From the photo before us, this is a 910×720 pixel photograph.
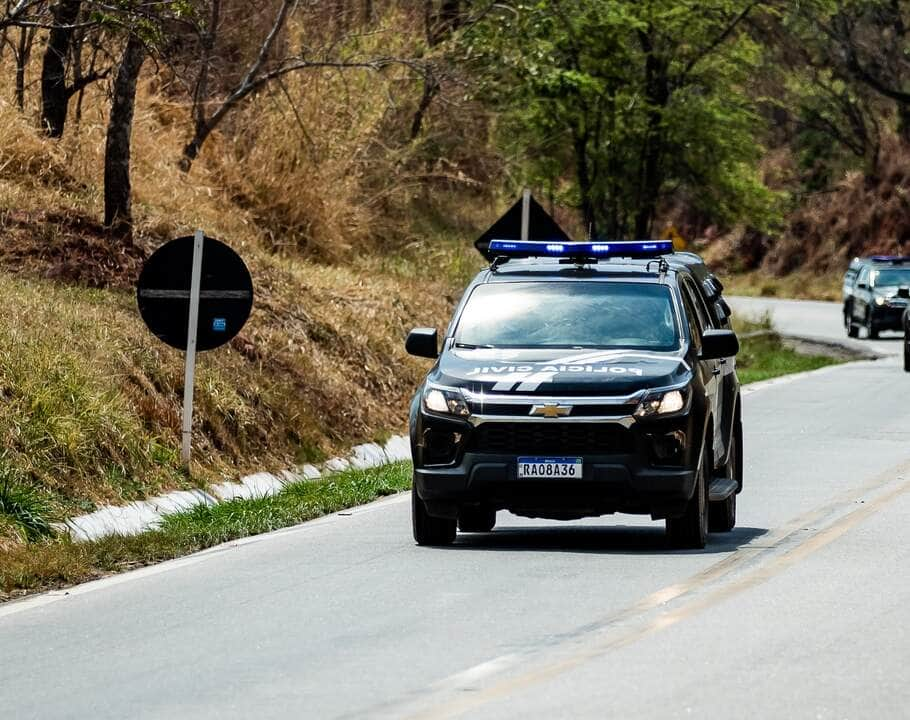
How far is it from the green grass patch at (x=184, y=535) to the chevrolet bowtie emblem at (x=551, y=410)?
2.59m

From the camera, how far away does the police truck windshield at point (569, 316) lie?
13.7m

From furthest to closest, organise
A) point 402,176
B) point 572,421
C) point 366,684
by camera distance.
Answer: point 402,176 < point 572,421 < point 366,684

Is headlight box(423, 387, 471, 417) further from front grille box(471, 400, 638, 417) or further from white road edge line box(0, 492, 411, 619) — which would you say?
white road edge line box(0, 492, 411, 619)

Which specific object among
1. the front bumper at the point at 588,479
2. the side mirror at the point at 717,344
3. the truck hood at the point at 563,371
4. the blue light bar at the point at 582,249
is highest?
the blue light bar at the point at 582,249

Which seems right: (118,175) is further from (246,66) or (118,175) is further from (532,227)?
(246,66)

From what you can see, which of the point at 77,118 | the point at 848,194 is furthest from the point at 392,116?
the point at 848,194

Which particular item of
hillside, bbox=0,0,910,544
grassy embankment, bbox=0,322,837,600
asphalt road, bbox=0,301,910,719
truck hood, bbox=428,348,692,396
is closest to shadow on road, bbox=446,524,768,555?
asphalt road, bbox=0,301,910,719

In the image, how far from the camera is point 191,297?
1730 cm

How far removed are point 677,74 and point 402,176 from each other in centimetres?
1255

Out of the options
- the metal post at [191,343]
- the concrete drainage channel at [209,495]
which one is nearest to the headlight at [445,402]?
the concrete drainage channel at [209,495]

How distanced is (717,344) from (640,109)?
3037cm

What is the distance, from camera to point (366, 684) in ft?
28.0

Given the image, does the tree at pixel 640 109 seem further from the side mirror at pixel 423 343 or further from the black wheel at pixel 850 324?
the side mirror at pixel 423 343

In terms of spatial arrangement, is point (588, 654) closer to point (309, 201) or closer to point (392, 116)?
point (309, 201)
